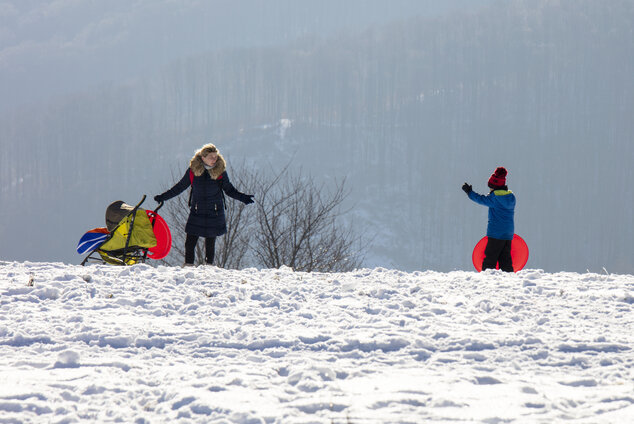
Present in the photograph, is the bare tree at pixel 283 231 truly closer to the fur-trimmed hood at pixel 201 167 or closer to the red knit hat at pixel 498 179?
the fur-trimmed hood at pixel 201 167

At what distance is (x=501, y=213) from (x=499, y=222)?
0.13 meters

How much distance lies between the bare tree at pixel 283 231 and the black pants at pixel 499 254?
8.57 metres

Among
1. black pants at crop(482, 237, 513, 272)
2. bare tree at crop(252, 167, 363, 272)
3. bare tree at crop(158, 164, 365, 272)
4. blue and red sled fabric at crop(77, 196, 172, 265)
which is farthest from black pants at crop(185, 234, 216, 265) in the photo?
bare tree at crop(252, 167, 363, 272)

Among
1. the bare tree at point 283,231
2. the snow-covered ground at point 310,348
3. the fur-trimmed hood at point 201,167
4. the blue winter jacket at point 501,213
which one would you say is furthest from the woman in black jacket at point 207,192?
the bare tree at point 283,231

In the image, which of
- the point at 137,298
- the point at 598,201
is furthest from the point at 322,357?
the point at 598,201

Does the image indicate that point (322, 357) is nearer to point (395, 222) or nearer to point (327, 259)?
point (327, 259)

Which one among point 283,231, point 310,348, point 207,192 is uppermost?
point 207,192

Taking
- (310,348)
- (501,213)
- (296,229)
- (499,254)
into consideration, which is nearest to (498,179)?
(501,213)

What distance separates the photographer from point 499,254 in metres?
8.41

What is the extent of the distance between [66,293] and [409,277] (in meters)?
3.70

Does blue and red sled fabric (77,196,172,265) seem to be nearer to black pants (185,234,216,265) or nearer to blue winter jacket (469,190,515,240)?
black pants (185,234,216,265)

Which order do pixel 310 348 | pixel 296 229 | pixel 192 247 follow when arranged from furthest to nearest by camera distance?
1. pixel 296 229
2. pixel 192 247
3. pixel 310 348

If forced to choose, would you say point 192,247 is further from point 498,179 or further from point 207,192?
point 498,179

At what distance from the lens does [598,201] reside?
191m
